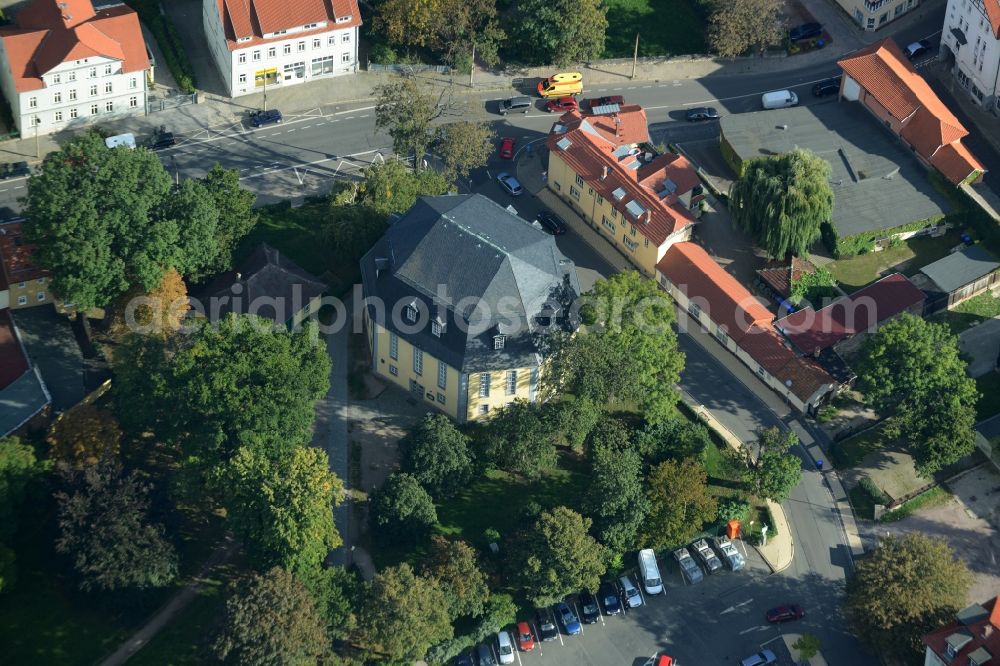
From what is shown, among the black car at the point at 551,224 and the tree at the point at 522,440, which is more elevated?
the black car at the point at 551,224

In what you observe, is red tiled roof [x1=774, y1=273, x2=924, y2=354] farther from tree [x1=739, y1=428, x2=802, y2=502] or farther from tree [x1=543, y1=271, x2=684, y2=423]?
tree [x1=543, y1=271, x2=684, y2=423]

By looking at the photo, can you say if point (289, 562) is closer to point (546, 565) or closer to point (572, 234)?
point (546, 565)

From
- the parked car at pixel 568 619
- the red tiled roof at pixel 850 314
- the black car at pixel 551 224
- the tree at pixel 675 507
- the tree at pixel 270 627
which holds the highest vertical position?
the black car at pixel 551 224

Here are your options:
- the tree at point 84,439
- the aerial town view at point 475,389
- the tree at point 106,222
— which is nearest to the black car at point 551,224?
the aerial town view at point 475,389

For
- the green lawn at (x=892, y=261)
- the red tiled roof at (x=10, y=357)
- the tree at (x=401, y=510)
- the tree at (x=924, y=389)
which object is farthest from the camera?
the green lawn at (x=892, y=261)

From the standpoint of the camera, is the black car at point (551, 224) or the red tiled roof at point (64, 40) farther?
the black car at point (551, 224)

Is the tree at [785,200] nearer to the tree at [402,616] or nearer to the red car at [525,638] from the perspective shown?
the red car at [525,638]

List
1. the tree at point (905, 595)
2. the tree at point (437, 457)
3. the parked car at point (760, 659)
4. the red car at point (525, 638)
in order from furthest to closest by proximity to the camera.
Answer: the tree at point (437, 457) → the red car at point (525, 638) → the parked car at point (760, 659) → the tree at point (905, 595)
